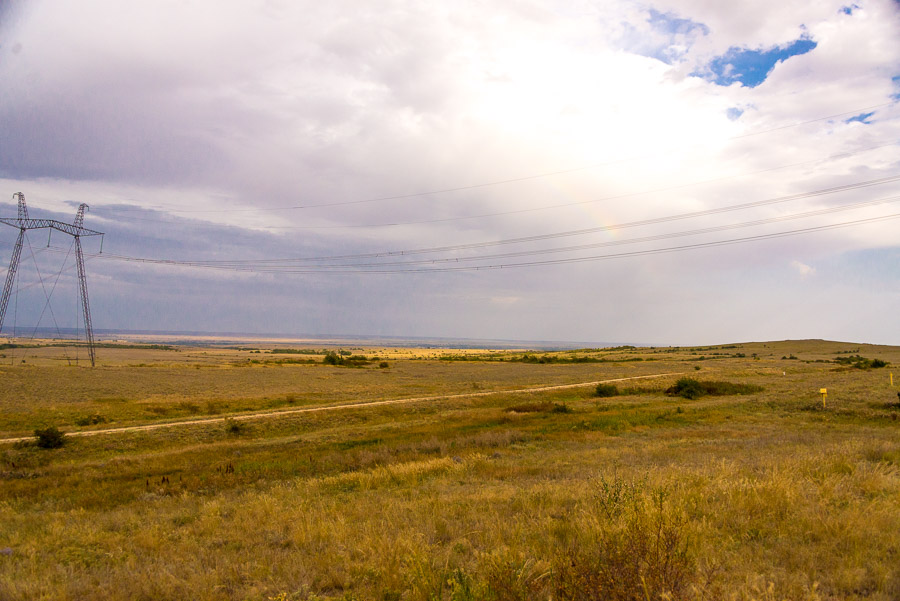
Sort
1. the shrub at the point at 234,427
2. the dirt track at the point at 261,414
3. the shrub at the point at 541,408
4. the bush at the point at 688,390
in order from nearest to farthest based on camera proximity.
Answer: the dirt track at the point at 261,414
the shrub at the point at 234,427
the shrub at the point at 541,408
the bush at the point at 688,390

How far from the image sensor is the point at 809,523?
7352 mm

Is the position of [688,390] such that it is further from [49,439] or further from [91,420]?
[91,420]

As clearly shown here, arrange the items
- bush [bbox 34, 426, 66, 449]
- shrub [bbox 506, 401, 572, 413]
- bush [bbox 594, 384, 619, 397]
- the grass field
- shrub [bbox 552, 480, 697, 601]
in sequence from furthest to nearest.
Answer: bush [bbox 594, 384, 619, 397] → shrub [bbox 506, 401, 572, 413] → bush [bbox 34, 426, 66, 449] → the grass field → shrub [bbox 552, 480, 697, 601]

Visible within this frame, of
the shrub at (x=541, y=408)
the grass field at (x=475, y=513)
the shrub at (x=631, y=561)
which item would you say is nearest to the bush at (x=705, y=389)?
the shrub at (x=541, y=408)

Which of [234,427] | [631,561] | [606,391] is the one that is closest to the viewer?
[631,561]

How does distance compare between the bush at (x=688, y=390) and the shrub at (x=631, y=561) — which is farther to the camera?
the bush at (x=688, y=390)

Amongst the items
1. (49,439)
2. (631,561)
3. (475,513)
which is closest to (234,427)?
(49,439)

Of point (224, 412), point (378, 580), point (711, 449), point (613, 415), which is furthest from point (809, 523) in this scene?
point (224, 412)

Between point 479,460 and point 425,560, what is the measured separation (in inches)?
440

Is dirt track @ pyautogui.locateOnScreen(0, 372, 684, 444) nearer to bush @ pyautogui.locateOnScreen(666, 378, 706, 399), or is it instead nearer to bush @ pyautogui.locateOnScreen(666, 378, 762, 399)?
bush @ pyautogui.locateOnScreen(666, 378, 706, 399)

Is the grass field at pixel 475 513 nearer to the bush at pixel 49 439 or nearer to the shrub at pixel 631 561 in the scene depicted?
the shrub at pixel 631 561

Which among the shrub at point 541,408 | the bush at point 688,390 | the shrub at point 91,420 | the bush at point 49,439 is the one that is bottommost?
the shrub at point 91,420

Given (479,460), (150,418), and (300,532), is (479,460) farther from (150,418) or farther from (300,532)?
(150,418)

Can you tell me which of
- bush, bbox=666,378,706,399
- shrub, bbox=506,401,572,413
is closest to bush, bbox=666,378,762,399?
bush, bbox=666,378,706,399
